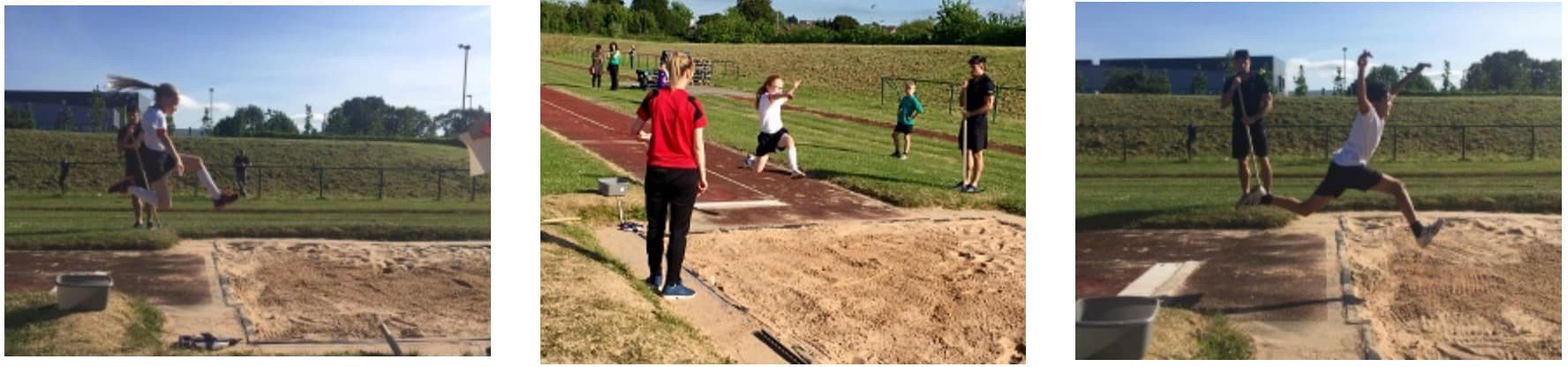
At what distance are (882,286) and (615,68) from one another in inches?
89.1

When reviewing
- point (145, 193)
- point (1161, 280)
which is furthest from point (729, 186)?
point (145, 193)

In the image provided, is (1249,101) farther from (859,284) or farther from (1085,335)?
(859,284)

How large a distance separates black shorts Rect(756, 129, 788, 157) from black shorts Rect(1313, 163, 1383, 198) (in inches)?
128

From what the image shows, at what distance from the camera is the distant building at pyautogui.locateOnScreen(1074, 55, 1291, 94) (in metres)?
8.68

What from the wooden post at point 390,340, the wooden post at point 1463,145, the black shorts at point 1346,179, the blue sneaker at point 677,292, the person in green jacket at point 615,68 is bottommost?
the wooden post at point 390,340

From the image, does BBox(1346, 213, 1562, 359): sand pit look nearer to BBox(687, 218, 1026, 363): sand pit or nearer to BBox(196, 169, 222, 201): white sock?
BBox(687, 218, 1026, 363): sand pit

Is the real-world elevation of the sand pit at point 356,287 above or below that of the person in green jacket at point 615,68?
below

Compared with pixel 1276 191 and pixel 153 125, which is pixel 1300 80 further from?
pixel 153 125

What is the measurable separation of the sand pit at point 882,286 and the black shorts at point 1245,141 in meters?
1.36

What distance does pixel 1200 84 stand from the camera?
28.8 ft

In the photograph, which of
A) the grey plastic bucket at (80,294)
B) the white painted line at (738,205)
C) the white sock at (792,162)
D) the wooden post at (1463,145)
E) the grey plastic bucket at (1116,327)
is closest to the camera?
the grey plastic bucket at (1116,327)

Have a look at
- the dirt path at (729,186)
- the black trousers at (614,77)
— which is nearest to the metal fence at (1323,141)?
the dirt path at (729,186)

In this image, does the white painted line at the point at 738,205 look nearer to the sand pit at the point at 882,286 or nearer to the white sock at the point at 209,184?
the sand pit at the point at 882,286

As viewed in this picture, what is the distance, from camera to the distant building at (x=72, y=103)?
923 cm
